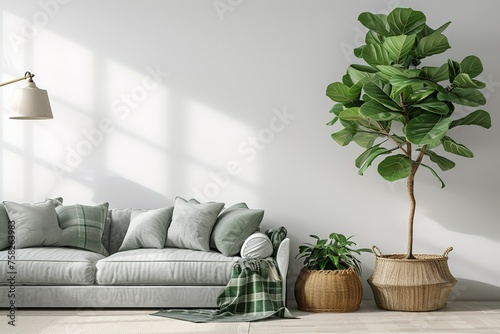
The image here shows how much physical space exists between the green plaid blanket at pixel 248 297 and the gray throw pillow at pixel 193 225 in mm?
418

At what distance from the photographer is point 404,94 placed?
495cm

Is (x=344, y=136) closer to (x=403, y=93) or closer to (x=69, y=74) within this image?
(x=403, y=93)

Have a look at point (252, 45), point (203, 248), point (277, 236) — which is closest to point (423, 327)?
point (277, 236)

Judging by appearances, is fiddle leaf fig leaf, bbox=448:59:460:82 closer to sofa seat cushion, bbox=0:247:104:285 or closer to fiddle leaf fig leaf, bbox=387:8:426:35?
fiddle leaf fig leaf, bbox=387:8:426:35

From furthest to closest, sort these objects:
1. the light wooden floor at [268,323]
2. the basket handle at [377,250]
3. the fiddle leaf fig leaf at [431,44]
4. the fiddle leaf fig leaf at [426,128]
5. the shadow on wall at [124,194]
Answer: the shadow on wall at [124,194] < the basket handle at [377,250] < the fiddle leaf fig leaf at [431,44] < the fiddle leaf fig leaf at [426,128] < the light wooden floor at [268,323]

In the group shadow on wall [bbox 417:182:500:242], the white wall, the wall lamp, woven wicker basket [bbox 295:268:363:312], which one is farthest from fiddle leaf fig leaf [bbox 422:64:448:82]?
the wall lamp

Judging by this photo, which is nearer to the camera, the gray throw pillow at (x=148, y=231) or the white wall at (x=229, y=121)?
the gray throw pillow at (x=148, y=231)

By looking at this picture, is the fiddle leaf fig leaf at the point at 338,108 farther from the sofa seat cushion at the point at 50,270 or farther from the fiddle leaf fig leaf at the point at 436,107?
the sofa seat cushion at the point at 50,270

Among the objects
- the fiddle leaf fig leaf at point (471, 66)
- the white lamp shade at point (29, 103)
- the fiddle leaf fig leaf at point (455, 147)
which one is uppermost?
the fiddle leaf fig leaf at point (471, 66)

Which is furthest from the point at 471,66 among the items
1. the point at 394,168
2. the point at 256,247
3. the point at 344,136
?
the point at 256,247

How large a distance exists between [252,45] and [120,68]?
1136mm

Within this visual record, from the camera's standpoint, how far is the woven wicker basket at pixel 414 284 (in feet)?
16.7

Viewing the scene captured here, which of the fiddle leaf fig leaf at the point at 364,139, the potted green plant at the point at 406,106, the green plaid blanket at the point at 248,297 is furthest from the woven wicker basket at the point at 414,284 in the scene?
the fiddle leaf fig leaf at the point at 364,139

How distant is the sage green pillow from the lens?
5141 millimetres
